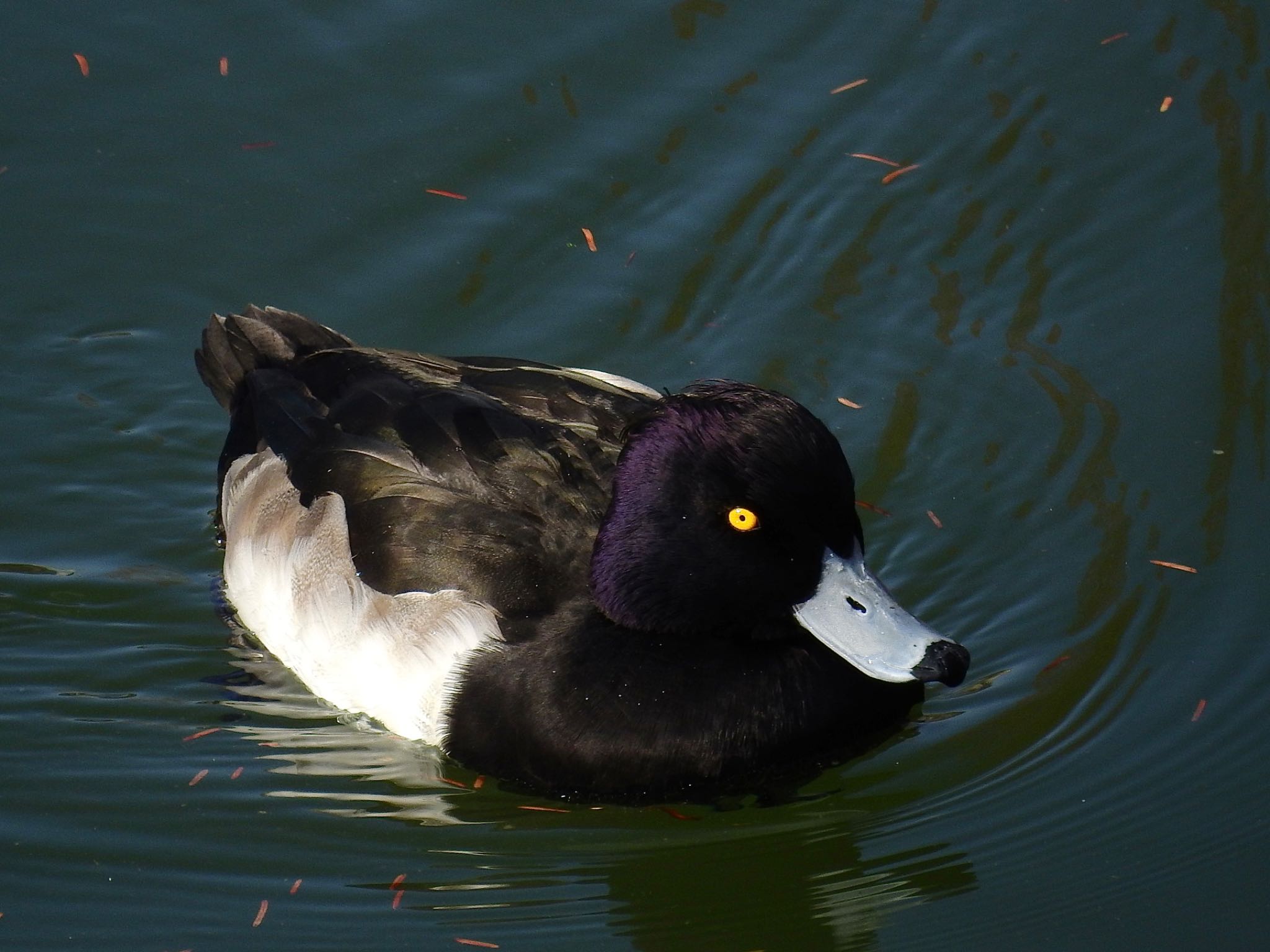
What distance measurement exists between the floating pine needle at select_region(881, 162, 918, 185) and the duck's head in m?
3.01

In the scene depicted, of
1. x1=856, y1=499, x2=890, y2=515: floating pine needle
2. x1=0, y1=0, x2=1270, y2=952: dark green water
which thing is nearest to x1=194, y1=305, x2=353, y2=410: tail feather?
x1=0, y1=0, x2=1270, y2=952: dark green water

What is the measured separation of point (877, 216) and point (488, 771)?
3.59 m

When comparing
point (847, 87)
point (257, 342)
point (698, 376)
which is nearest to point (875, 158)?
point (847, 87)

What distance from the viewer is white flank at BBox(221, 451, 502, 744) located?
16.4 feet

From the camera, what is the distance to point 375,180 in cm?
773

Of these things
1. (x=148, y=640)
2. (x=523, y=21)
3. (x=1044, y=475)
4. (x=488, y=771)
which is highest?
(x=523, y=21)

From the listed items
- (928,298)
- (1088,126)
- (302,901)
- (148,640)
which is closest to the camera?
(302,901)

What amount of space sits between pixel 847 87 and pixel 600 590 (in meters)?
3.87

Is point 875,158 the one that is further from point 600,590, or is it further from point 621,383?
point 600,590

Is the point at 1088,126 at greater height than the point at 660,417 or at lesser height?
greater

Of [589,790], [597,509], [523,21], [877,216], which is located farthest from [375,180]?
[589,790]

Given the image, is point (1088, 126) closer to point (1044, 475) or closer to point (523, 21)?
point (1044, 475)

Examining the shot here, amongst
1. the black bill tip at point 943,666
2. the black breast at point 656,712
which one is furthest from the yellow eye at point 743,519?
the black bill tip at point 943,666

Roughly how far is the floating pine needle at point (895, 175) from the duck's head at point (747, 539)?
3015 mm
